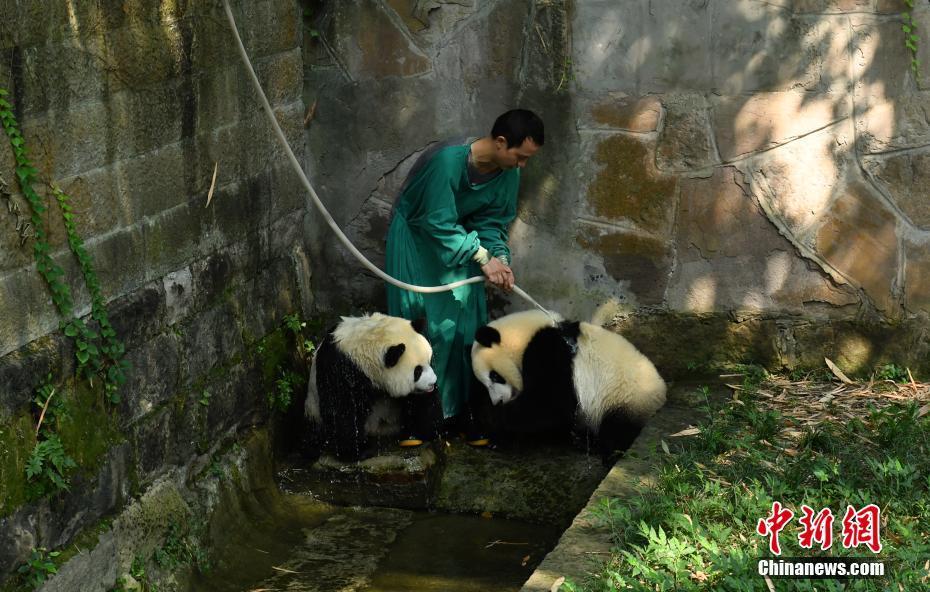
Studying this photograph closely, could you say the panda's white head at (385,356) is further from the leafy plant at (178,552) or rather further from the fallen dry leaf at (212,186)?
the leafy plant at (178,552)

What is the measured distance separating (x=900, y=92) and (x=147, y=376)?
3.91 metres

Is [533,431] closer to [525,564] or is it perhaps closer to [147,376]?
[525,564]

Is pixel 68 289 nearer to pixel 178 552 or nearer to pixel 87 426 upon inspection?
pixel 87 426

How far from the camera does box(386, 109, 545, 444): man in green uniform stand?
19.3 feet

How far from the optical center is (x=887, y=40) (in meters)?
5.69

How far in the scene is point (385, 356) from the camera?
5.63 meters

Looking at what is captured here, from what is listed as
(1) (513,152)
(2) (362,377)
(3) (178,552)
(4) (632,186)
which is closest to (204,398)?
(3) (178,552)

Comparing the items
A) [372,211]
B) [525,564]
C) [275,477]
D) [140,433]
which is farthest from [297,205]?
[525,564]

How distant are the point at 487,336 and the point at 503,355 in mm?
138

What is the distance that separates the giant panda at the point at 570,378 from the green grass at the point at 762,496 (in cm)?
40

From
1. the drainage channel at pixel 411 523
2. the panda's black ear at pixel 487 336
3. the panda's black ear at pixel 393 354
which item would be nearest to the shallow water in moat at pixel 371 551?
the drainage channel at pixel 411 523

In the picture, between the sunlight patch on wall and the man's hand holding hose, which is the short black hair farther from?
the sunlight patch on wall

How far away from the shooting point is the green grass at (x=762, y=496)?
392 centimetres

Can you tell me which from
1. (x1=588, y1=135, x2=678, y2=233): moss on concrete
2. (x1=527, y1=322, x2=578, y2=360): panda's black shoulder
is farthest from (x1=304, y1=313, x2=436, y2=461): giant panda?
(x1=588, y1=135, x2=678, y2=233): moss on concrete
